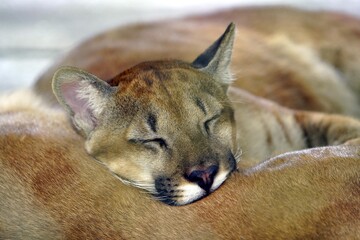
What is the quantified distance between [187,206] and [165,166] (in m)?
0.16

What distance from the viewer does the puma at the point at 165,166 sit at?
1704 millimetres

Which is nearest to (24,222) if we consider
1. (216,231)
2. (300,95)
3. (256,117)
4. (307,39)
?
(216,231)

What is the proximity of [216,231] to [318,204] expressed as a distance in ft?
0.71

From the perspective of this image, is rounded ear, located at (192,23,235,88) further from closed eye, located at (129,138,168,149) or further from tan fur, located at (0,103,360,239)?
tan fur, located at (0,103,360,239)

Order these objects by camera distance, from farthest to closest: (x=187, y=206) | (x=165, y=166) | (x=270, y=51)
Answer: (x=270, y=51), (x=165, y=166), (x=187, y=206)

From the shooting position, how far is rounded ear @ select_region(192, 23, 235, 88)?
2.20 metres

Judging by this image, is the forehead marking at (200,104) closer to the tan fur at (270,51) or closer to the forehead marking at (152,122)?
the forehead marking at (152,122)

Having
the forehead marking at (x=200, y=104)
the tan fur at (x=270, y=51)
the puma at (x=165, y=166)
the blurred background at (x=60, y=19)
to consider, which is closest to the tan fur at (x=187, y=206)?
the puma at (x=165, y=166)

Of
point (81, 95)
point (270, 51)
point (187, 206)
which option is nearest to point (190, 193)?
point (187, 206)

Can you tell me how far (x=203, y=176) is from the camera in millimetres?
1795

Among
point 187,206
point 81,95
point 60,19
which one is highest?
point 81,95

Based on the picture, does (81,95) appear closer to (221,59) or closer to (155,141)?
(155,141)

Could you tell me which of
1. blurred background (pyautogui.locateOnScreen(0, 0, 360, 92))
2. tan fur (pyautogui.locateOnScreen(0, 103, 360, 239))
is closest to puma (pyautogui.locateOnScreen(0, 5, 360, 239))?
tan fur (pyautogui.locateOnScreen(0, 103, 360, 239))

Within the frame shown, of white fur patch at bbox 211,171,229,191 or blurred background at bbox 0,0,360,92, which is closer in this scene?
white fur patch at bbox 211,171,229,191
